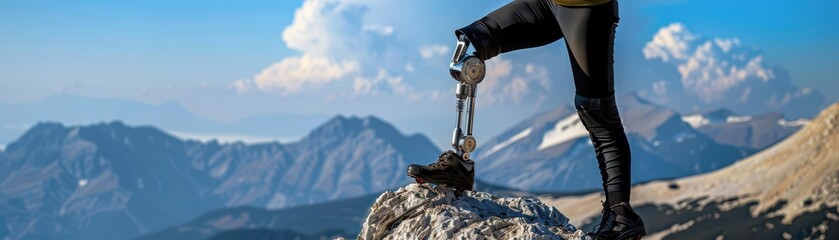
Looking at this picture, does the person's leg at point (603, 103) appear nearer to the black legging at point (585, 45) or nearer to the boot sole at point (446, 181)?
the black legging at point (585, 45)

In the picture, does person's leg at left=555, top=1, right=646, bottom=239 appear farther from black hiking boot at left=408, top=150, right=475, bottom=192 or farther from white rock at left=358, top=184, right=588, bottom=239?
black hiking boot at left=408, top=150, right=475, bottom=192

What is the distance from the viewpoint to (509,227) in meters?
9.43

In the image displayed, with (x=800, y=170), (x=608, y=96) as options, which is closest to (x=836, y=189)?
(x=800, y=170)

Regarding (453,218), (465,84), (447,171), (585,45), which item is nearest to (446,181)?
(447,171)

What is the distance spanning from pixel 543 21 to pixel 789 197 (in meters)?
200

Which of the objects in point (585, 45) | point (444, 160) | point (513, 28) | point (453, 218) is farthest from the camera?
point (444, 160)

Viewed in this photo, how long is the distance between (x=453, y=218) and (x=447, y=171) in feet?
1.83

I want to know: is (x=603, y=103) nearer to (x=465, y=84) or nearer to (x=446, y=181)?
(x=465, y=84)

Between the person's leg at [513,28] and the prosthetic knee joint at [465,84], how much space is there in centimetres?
12

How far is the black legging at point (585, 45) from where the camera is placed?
366 inches

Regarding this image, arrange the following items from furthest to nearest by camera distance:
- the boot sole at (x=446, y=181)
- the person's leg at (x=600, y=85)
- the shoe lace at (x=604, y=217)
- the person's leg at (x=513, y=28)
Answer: the shoe lace at (x=604, y=217) → the boot sole at (x=446, y=181) → the person's leg at (x=513, y=28) → the person's leg at (x=600, y=85)

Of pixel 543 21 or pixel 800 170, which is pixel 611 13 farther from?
pixel 800 170

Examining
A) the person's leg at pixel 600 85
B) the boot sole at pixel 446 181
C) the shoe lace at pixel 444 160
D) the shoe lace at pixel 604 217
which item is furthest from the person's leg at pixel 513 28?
the shoe lace at pixel 604 217

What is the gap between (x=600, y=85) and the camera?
31.1ft
